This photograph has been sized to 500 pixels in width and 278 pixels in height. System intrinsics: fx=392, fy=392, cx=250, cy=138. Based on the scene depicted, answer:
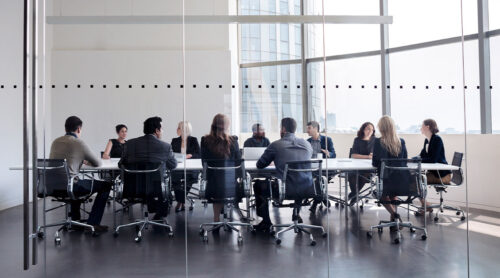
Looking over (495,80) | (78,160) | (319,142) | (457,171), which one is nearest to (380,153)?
(319,142)

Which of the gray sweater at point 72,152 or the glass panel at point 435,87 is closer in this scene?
the gray sweater at point 72,152

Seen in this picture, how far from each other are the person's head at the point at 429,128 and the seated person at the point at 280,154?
1042 millimetres

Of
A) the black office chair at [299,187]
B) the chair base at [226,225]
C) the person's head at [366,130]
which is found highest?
the person's head at [366,130]

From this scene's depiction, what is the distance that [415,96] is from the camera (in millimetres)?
3627

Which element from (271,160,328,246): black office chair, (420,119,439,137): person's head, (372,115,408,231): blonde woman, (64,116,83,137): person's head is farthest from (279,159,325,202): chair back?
(64,116,83,137): person's head

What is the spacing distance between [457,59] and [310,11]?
4.78ft

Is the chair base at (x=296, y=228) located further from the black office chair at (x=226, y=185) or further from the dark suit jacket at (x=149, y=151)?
the dark suit jacket at (x=149, y=151)

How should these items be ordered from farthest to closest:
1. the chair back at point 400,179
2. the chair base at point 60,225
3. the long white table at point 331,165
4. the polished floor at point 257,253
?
the chair back at point 400,179, the long white table at point 331,165, the chair base at point 60,225, the polished floor at point 257,253

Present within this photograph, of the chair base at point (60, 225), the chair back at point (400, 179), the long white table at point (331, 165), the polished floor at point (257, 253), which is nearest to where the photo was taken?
the polished floor at point (257, 253)

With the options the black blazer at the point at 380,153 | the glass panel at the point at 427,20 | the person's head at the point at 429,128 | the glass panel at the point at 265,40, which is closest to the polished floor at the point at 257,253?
the black blazer at the point at 380,153

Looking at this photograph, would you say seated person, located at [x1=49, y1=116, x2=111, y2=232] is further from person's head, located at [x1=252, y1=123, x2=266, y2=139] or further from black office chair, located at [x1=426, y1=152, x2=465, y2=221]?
black office chair, located at [x1=426, y1=152, x2=465, y2=221]

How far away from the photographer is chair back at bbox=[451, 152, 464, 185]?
3580mm

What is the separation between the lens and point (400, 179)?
12.1 feet

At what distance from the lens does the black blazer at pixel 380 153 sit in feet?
11.8
